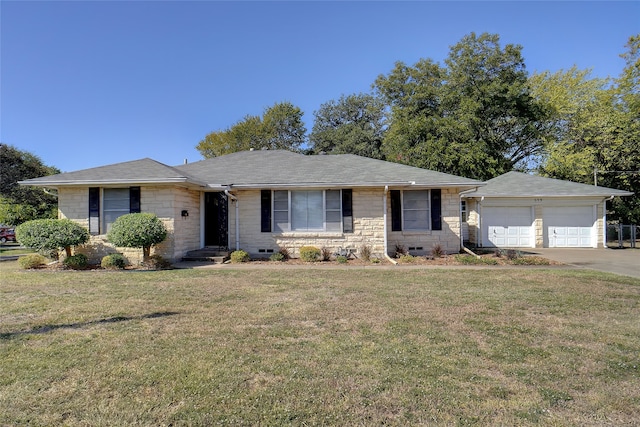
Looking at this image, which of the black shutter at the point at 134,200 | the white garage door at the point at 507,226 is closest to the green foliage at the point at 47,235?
the black shutter at the point at 134,200

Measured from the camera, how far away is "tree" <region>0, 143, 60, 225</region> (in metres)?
20.7

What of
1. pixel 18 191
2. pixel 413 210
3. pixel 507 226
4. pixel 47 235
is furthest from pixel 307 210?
pixel 18 191

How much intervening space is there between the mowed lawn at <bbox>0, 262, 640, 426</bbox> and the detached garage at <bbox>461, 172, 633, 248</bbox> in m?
9.67

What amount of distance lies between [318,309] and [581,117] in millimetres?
28272

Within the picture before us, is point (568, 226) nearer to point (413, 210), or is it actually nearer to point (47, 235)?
point (413, 210)

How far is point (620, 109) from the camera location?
24.2 metres

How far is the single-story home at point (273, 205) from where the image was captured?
1149 centimetres

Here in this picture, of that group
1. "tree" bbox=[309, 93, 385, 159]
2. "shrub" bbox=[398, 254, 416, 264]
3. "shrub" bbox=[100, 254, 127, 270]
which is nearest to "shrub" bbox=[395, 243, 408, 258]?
"shrub" bbox=[398, 254, 416, 264]

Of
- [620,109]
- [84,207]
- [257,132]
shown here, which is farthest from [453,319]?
[257,132]

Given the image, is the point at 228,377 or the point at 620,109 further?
the point at 620,109

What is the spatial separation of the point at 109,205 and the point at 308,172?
23.5 feet

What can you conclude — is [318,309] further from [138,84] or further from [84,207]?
[138,84]

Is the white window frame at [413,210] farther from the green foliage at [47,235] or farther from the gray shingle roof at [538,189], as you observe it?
the green foliage at [47,235]

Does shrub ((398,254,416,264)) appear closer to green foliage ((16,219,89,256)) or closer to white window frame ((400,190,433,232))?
white window frame ((400,190,433,232))
